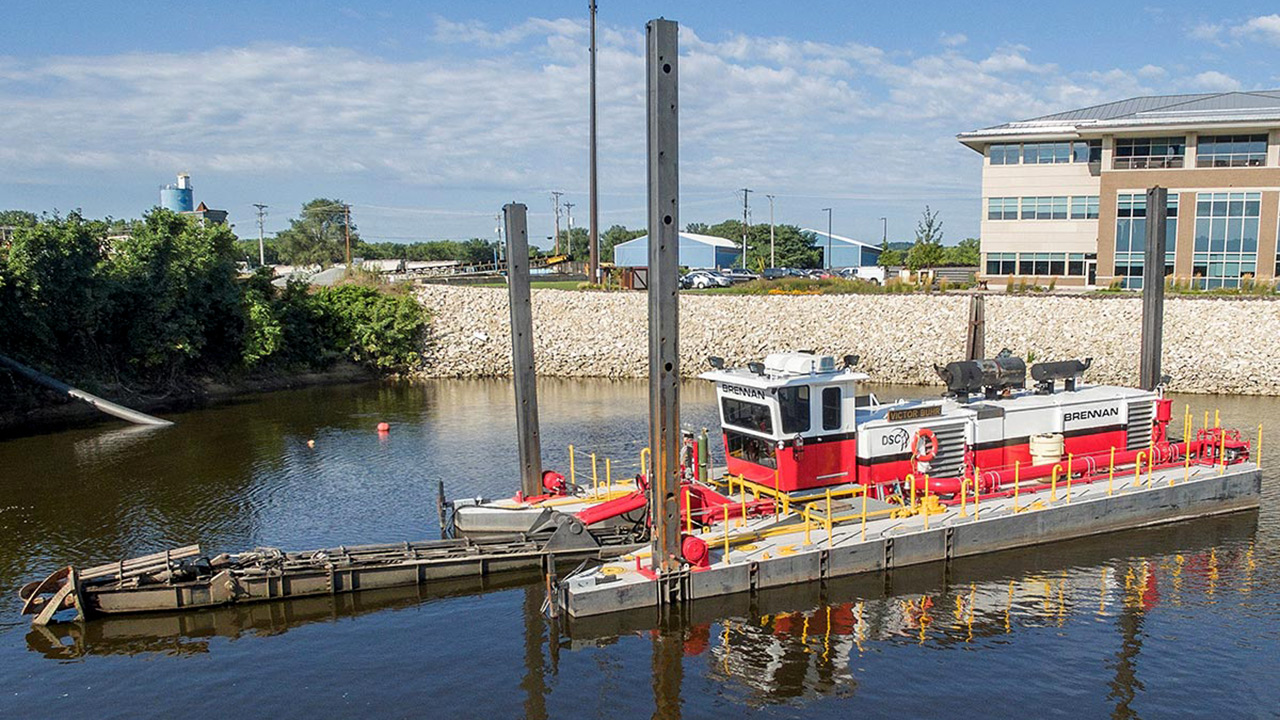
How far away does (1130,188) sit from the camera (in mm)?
53750

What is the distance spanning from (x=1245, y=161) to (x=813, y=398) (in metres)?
45.6

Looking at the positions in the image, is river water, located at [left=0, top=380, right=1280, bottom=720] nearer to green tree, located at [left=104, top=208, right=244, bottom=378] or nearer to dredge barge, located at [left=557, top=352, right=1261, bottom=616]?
dredge barge, located at [left=557, top=352, right=1261, bottom=616]

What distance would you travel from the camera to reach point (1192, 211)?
52281 mm

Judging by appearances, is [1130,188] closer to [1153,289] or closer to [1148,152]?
[1148,152]

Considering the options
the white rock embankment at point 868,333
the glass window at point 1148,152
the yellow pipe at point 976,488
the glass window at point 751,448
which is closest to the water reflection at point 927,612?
the yellow pipe at point 976,488

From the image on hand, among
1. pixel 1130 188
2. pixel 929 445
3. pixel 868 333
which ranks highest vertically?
pixel 1130 188

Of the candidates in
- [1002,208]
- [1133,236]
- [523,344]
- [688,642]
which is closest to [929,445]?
[688,642]

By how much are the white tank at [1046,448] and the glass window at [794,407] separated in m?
6.74

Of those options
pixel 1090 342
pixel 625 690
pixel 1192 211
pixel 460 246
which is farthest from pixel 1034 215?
pixel 460 246

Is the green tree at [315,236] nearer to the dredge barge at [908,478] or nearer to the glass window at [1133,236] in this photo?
the glass window at [1133,236]

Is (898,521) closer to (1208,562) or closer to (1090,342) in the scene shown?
(1208,562)

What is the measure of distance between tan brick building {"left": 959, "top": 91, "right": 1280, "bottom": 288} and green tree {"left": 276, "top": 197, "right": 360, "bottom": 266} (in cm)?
7933

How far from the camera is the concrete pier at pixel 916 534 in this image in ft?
55.4

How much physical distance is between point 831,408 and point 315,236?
103110 millimetres
